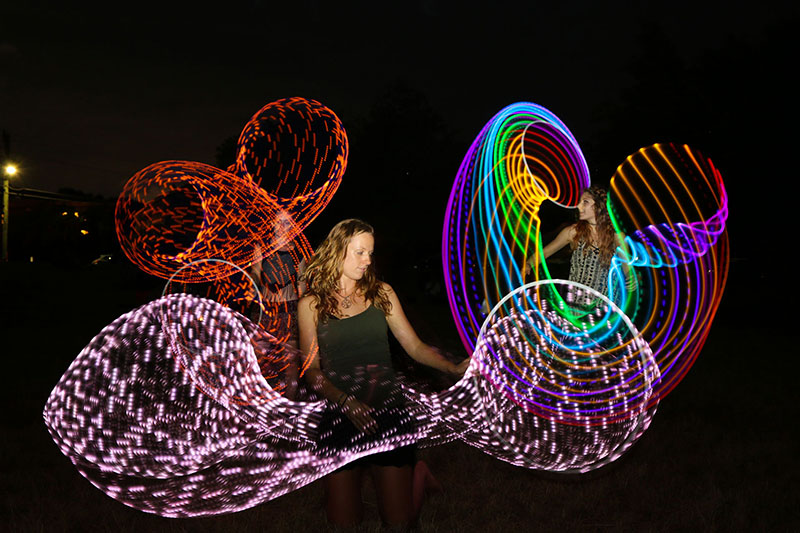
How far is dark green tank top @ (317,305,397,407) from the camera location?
3.79 meters

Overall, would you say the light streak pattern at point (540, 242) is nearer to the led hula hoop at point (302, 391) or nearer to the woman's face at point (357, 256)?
the led hula hoop at point (302, 391)

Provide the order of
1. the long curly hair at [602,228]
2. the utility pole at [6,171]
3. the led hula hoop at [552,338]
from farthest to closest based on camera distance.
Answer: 1. the utility pole at [6,171]
2. the long curly hair at [602,228]
3. the led hula hoop at [552,338]

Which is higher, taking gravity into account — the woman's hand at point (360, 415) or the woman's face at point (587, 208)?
the woman's face at point (587, 208)

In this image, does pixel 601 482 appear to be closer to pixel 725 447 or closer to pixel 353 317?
pixel 725 447

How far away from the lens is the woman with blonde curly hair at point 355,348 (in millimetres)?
3809

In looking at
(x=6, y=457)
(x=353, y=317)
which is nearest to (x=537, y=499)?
(x=353, y=317)

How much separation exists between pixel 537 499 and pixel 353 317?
177 centimetres

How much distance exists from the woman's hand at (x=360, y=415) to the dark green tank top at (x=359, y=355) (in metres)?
0.25

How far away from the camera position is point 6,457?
17.1 ft

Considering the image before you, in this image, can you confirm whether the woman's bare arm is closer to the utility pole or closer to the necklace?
the necklace

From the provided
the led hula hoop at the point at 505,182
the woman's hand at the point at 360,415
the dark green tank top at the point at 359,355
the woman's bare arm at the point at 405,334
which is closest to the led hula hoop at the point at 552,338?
the led hula hoop at the point at 505,182

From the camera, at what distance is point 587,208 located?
5508 mm

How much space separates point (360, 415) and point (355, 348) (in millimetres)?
515

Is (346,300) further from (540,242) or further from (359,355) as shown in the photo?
(540,242)
